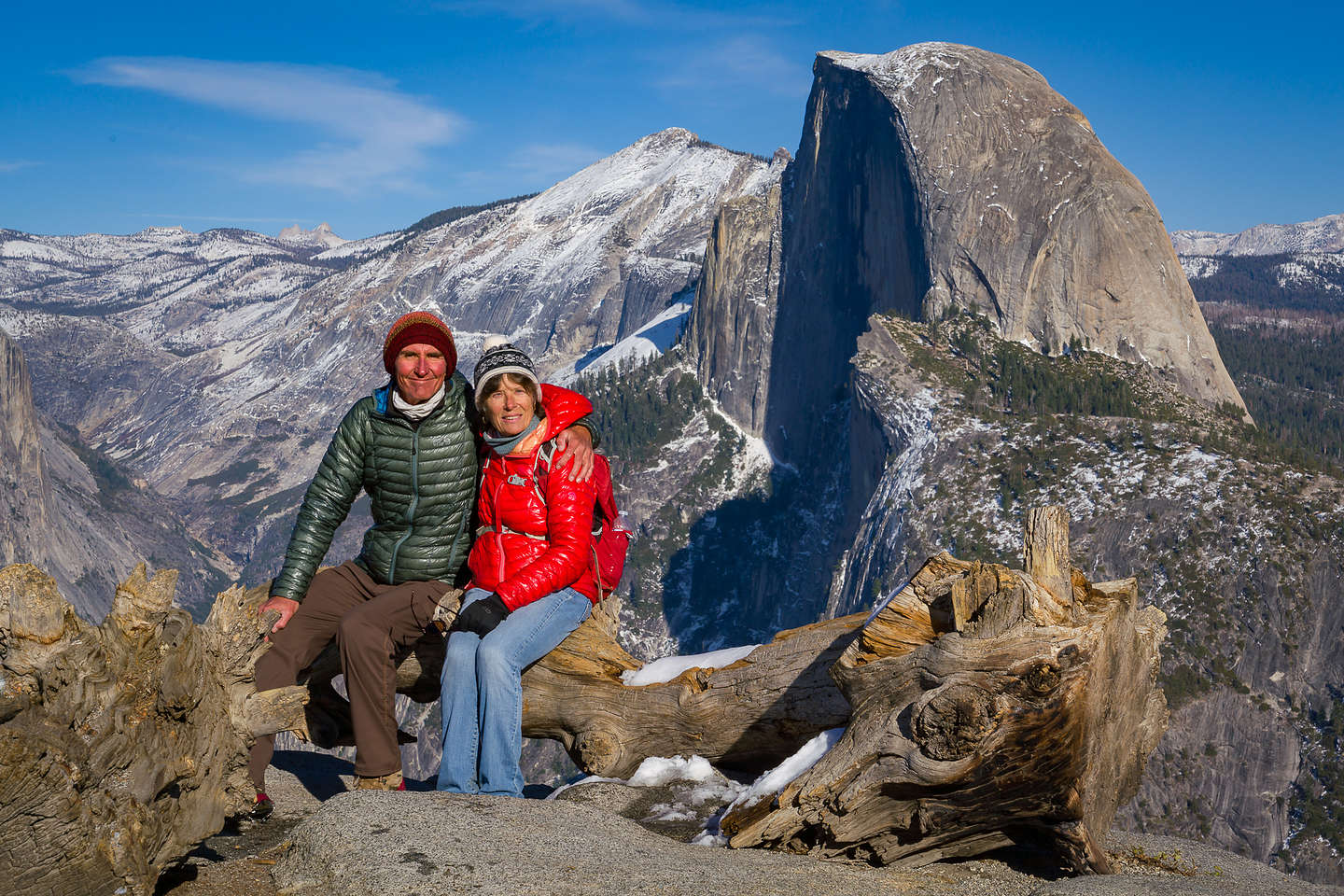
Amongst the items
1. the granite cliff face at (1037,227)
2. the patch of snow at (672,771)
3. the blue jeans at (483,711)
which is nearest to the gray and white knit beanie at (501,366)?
the blue jeans at (483,711)

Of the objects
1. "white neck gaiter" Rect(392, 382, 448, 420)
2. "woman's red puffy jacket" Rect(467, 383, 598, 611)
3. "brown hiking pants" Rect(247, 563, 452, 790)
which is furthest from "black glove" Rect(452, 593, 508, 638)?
"white neck gaiter" Rect(392, 382, 448, 420)

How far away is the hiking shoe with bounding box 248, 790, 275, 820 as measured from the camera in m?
8.65

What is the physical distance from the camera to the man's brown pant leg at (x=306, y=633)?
8508mm

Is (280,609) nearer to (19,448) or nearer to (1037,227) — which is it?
(1037,227)

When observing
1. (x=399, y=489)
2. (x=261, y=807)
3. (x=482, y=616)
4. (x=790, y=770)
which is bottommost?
(x=261, y=807)

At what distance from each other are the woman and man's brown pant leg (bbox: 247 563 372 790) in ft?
3.90

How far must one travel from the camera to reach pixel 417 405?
8.77 m

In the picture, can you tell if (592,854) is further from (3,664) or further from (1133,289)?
(1133,289)

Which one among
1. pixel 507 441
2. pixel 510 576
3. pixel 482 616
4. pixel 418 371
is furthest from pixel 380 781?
pixel 418 371

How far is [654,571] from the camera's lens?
7067 inches

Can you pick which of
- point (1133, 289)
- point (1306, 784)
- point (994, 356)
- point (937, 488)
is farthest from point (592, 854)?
point (1133, 289)

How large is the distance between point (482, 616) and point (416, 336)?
255 cm

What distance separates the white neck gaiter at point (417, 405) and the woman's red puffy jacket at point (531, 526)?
72cm

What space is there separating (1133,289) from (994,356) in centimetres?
2315
